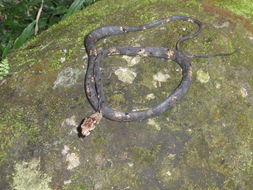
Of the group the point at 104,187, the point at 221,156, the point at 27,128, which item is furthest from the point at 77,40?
the point at 221,156

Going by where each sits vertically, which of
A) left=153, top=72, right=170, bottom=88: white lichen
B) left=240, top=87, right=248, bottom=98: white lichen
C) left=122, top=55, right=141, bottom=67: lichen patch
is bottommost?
left=240, top=87, right=248, bottom=98: white lichen

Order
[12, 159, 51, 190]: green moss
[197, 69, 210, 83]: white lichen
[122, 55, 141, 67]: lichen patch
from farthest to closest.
Answer: [122, 55, 141, 67]: lichen patch → [197, 69, 210, 83]: white lichen → [12, 159, 51, 190]: green moss

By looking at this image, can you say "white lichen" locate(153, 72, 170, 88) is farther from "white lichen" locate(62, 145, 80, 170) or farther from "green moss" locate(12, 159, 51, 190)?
"green moss" locate(12, 159, 51, 190)

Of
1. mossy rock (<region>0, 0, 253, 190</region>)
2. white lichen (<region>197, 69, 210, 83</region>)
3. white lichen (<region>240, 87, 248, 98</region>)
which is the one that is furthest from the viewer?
white lichen (<region>197, 69, 210, 83</region>)

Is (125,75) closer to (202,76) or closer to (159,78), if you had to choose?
(159,78)

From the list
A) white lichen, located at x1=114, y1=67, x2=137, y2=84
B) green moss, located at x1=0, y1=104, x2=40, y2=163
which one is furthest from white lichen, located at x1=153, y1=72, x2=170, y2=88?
green moss, located at x1=0, y1=104, x2=40, y2=163

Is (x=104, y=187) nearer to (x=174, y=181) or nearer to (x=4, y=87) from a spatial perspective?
(x=174, y=181)

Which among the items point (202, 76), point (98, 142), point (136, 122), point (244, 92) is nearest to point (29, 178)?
point (98, 142)
